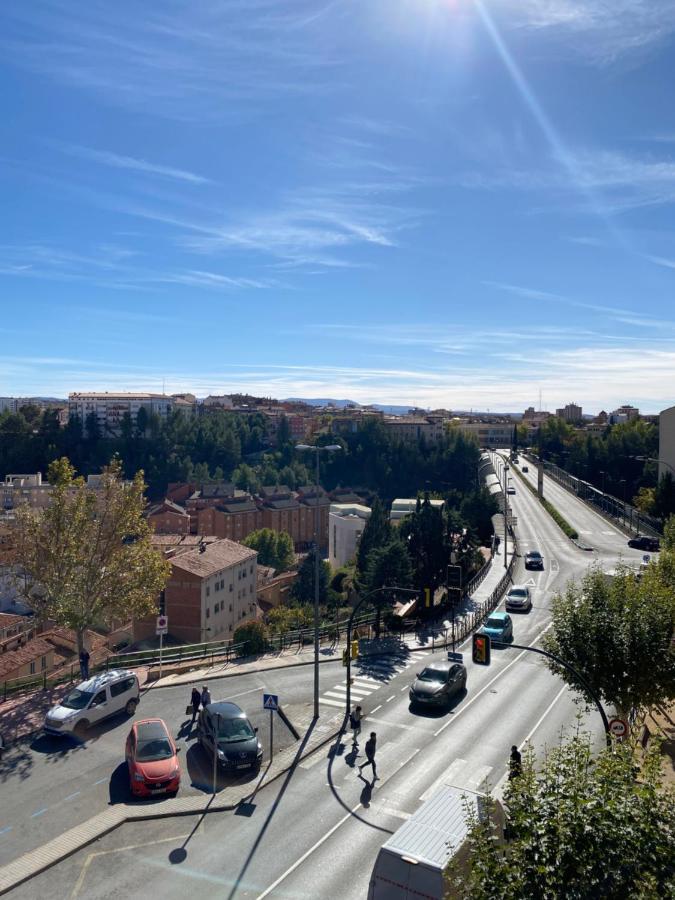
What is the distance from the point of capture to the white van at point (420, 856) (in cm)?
1010

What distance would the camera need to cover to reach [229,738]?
752 inches

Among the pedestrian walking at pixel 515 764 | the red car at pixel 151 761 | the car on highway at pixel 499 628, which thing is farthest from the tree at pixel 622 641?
the car on highway at pixel 499 628

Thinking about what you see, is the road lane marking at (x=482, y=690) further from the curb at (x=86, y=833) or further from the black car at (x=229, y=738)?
the curb at (x=86, y=833)

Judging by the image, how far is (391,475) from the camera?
148 m

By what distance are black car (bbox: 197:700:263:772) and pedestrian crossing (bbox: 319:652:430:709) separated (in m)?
5.74

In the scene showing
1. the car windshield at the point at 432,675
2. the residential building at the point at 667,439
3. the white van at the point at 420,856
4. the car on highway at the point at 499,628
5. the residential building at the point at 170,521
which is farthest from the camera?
the residential building at the point at 170,521

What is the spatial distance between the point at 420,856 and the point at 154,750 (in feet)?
32.8

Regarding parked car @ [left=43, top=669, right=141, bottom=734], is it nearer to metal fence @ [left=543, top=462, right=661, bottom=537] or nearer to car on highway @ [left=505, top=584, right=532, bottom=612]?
car on highway @ [left=505, top=584, right=532, bottom=612]

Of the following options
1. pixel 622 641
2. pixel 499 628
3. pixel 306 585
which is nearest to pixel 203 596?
pixel 306 585

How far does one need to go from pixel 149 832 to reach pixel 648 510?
6022 centimetres

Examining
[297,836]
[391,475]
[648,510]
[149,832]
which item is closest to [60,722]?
[149,832]

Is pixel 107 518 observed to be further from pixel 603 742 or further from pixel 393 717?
pixel 603 742

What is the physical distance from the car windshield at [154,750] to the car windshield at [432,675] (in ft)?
33.9

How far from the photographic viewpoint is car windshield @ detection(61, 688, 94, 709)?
68.8ft
